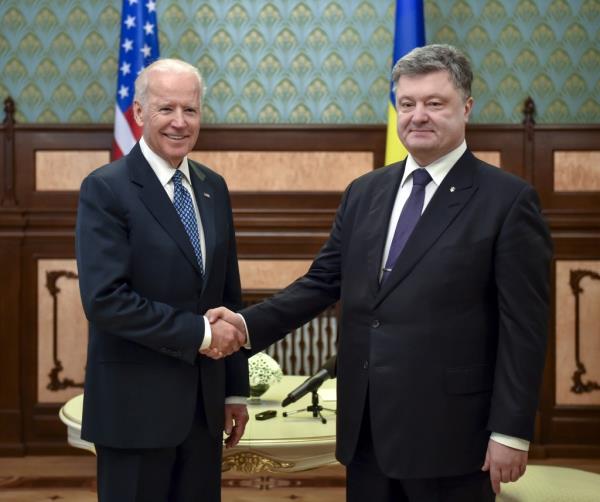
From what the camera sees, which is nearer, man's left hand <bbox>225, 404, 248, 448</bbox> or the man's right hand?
the man's right hand

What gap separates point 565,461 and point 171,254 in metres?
3.62

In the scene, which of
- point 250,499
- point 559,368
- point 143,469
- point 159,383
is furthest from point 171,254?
point 559,368

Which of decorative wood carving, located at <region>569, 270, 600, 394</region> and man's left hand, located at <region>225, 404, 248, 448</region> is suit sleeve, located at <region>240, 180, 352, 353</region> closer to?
man's left hand, located at <region>225, 404, 248, 448</region>

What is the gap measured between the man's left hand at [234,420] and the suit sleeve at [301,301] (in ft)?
0.56

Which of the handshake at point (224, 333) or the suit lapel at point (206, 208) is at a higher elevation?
the suit lapel at point (206, 208)

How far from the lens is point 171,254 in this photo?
221 cm

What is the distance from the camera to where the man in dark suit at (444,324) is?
6.59 feet

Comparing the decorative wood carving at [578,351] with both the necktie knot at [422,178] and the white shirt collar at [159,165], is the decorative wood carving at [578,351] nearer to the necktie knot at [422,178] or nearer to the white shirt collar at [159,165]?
the necktie knot at [422,178]

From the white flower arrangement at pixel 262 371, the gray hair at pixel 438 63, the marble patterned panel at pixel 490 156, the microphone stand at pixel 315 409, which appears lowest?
the microphone stand at pixel 315 409

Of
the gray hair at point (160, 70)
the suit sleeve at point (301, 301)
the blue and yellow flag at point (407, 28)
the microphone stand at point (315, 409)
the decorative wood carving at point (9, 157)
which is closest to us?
the gray hair at point (160, 70)

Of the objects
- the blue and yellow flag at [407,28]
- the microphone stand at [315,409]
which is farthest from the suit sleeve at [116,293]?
the blue and yellow flag at [407,28]

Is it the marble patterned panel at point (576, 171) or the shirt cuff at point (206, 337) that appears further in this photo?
the marble patterned panel at point (576, 171)

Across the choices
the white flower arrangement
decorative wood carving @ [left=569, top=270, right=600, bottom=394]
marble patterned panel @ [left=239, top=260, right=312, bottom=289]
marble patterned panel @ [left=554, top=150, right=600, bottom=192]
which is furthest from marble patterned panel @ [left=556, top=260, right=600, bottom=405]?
the white flower arrangement

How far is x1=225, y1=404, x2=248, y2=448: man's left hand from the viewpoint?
2459mm
